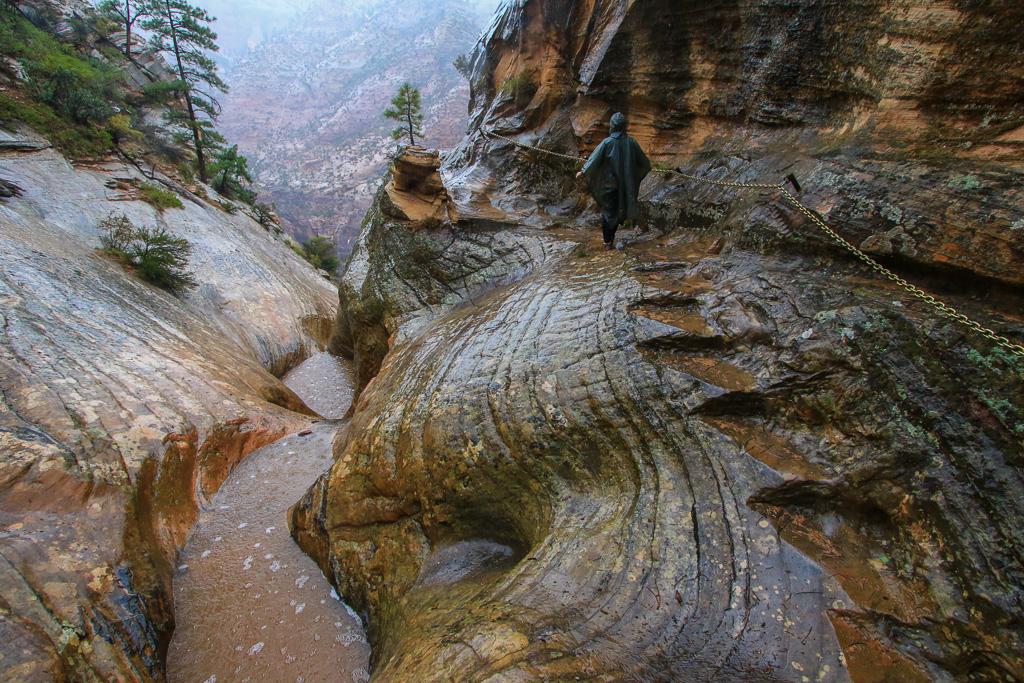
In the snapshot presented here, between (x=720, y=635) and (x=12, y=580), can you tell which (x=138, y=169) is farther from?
(x=720, y=635)

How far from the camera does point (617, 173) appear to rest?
6.13 m

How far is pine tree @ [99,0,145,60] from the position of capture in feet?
73.2

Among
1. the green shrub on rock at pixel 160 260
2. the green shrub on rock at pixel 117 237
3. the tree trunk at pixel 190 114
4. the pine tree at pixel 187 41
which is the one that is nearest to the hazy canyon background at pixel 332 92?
the pine tree at pixel 187 41

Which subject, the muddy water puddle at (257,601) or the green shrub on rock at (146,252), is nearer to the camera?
the muddy water puddle at (257,601)

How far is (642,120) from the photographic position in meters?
7.72

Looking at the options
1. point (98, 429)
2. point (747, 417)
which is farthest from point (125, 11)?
point (747, 417)

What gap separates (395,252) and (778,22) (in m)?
6.82

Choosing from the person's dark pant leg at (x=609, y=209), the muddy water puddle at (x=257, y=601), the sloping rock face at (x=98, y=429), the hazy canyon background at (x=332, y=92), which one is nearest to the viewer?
the sloping rock face at (x=98, y=429)

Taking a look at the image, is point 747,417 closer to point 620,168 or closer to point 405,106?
point 620,168

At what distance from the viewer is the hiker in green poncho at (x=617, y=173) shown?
19.8ft

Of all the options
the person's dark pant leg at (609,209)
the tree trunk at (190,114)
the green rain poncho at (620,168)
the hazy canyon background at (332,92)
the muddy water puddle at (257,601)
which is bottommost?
the muddy water puddle at (257,601)

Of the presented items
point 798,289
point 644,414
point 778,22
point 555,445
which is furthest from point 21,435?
point 778,22

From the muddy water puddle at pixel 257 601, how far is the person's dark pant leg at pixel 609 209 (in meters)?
5.55

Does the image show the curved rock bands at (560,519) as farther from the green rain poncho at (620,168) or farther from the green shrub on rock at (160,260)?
the green shrub on rock at (160,260)
